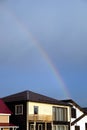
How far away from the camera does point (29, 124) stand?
6181 cm

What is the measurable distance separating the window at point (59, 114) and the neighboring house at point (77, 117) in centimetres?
293

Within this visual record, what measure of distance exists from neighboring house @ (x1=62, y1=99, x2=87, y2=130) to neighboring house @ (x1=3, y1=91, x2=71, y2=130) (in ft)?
7.87

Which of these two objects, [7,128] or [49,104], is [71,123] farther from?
[7,128]

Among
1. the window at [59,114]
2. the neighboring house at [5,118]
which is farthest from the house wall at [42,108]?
the neighboring house at [5,118]

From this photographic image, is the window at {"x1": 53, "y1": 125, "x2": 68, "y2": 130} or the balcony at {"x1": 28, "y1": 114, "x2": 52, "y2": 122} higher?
the balcony at {"x1": 28, "y1": 114, "x2": 52, "y2": 122}

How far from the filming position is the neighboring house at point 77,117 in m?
72.8

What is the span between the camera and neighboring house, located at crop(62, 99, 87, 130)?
72794mm

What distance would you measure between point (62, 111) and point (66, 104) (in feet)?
5.30

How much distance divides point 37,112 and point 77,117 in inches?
512

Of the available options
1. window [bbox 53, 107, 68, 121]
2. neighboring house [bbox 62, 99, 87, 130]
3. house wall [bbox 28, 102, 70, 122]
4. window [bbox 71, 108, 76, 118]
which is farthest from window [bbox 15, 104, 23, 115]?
window [bbox 71, 108, 76, 118]

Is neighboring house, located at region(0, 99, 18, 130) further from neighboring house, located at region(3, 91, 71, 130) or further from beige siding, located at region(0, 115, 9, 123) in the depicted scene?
neighboring house, located at region(3, 91, 71, 130)

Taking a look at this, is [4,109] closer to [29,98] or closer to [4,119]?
[4,119]

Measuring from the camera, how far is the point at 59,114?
69000 mm

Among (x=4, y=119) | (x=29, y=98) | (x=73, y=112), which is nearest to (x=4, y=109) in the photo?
(x=4, y=119)
